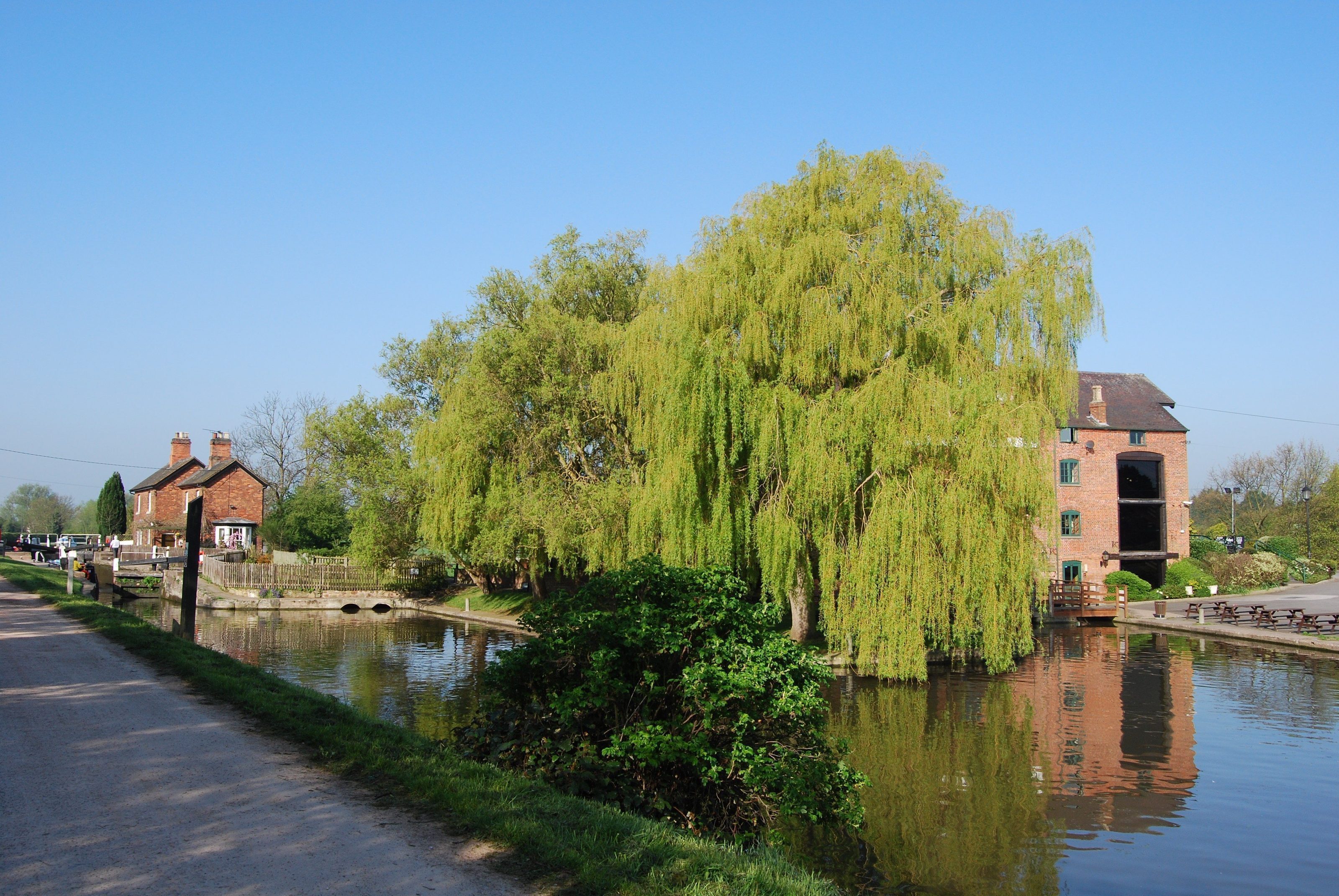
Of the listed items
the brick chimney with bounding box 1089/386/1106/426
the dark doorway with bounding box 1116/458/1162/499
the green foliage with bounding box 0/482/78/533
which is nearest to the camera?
the brick chimney with bounding box 1089/386/1106/426

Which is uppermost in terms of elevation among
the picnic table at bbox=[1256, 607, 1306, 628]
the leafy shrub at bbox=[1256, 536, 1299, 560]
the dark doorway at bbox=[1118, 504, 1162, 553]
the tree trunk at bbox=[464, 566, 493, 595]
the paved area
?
the dark doorway at bbox=[1118, 504, 1162, 553]

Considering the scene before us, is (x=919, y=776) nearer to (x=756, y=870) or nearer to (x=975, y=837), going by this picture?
(x=975, y=837)

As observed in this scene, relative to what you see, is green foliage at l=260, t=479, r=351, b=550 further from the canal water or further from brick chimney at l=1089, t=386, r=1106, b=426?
brick chimney at l=1089, t=386, r=1106, b=426

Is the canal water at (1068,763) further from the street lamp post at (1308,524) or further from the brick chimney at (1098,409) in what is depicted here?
the street lamp post at (1308,524)

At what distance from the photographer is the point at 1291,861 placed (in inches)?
393

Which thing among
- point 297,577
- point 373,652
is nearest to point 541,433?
point 373,652

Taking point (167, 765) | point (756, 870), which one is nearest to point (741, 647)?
point (756, 870)

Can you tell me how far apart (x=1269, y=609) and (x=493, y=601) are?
3083cm

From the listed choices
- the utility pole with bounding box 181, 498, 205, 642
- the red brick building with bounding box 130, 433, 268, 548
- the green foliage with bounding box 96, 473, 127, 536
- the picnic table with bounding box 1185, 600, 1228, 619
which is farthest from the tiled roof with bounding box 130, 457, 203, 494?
the picnic table with bounding box 1185, 600, 1228, 619

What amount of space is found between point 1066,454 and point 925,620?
25709mm

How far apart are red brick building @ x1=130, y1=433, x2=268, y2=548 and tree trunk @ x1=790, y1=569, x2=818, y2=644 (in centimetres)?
4235

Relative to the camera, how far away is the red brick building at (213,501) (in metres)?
56.2

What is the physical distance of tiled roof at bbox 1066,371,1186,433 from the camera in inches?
1672

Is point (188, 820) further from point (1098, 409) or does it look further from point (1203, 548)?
point (1203, 548)
